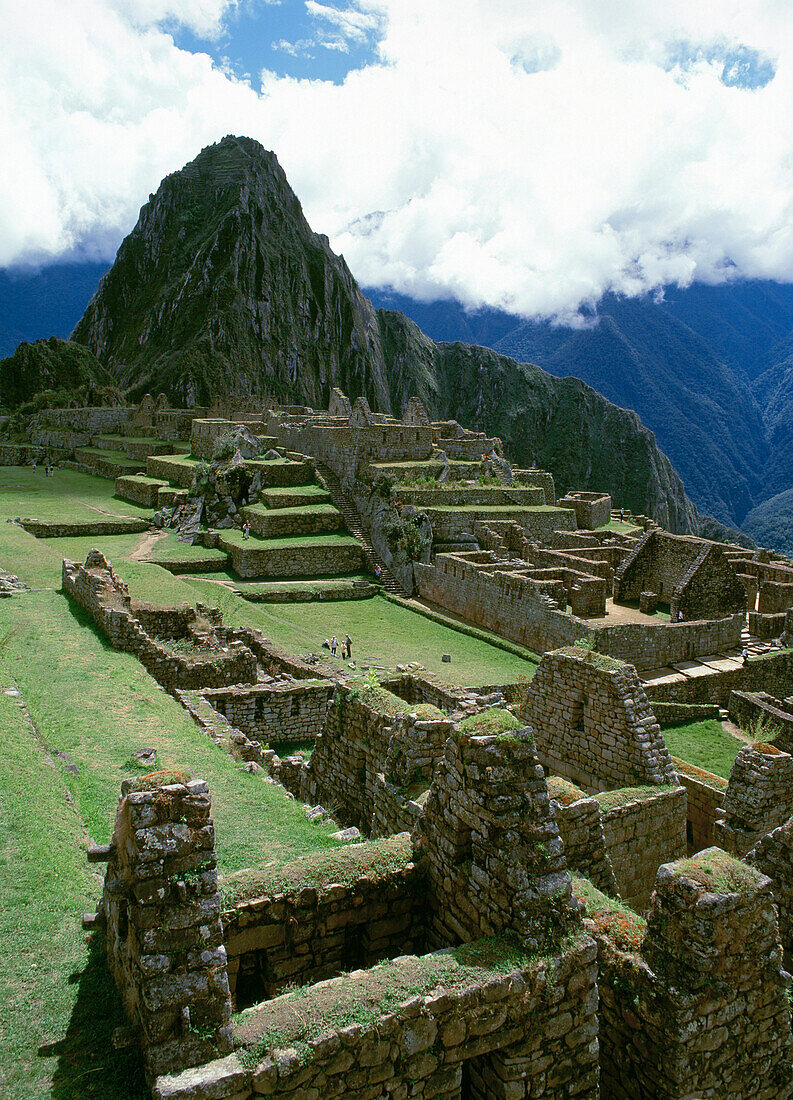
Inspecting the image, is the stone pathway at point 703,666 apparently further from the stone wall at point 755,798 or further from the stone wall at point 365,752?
the stone wall at point 365,752

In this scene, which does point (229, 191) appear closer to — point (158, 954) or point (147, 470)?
point (147, 470)

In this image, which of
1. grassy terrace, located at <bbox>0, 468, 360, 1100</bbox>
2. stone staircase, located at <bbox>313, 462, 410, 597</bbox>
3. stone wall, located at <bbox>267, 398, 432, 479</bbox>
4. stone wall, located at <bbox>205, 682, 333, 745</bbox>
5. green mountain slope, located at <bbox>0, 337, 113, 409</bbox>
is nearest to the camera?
grassy terrace, located at <bbox>0, 468, 360, 1100</bbox>

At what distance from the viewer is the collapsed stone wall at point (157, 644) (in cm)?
1141

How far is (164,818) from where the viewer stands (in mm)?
3184

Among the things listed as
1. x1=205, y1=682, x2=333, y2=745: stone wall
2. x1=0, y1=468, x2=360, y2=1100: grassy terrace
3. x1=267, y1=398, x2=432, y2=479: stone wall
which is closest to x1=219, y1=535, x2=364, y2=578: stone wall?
x1=267, y1=398, x2=432, y2=479: stone wall

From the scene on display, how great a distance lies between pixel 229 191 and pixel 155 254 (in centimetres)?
2608

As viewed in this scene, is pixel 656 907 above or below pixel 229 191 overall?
below

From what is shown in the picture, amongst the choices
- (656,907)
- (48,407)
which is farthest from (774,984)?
(48,407)

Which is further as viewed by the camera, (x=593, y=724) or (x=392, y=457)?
(x=392, y=457)

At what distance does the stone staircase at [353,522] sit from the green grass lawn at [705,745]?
1411 cm

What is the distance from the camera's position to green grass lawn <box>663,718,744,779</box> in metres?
11.3

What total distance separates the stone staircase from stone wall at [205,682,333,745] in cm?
1486

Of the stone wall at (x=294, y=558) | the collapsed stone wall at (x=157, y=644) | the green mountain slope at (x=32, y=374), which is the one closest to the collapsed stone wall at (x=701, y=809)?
the collapsed stone wall at (x=157, y=644)

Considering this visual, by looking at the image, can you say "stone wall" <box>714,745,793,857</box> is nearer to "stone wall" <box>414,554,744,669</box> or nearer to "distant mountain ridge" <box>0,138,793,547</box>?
"stone wall" <box>414,554,744,669</box>
